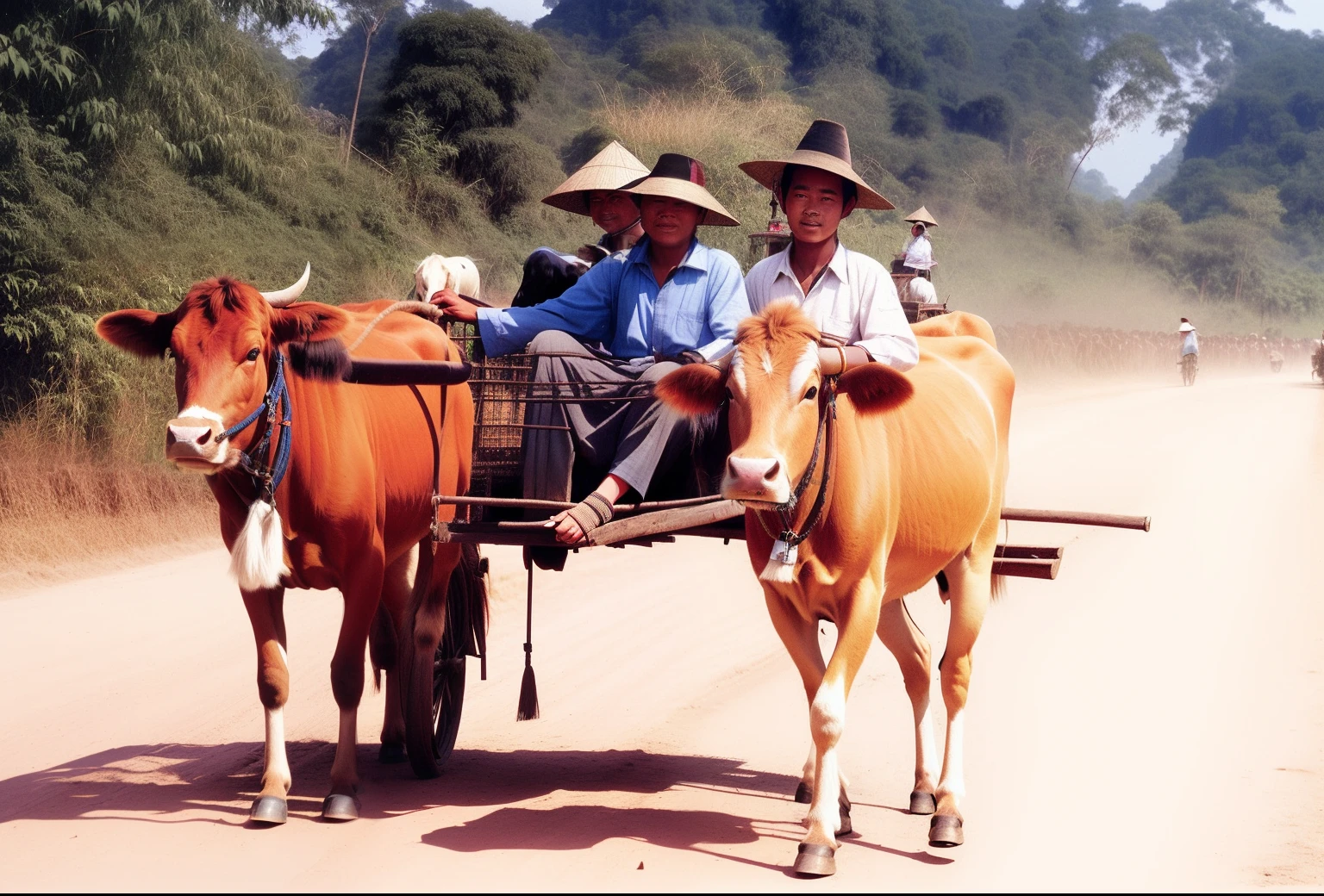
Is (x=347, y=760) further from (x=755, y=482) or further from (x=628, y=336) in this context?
(x=755, y=482)

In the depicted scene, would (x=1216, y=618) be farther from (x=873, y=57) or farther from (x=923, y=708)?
(x=873, y=57)

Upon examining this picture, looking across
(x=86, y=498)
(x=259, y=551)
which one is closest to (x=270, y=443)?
(x=259, y=551)

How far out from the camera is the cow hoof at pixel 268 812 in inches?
205

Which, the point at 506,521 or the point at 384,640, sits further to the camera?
the point at 384,640

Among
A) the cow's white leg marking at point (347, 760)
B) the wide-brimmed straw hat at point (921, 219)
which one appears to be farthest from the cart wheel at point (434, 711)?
the wide-brimmed straw hat at point (921, 219)

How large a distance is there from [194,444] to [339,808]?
156 centimetres

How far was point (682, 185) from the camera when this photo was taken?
5777 mm

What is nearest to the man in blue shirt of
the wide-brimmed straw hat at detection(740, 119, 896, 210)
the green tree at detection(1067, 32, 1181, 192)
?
the wide-brimmed straw hat at detection(740, 119, 896, 210)

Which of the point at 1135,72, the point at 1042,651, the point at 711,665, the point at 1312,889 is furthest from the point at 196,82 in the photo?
the point at 1135,72

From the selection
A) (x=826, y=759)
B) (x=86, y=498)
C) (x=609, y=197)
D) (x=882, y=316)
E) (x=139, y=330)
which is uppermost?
(x=609, y=197)

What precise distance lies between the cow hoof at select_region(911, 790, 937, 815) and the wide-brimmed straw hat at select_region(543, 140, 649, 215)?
3.29 m

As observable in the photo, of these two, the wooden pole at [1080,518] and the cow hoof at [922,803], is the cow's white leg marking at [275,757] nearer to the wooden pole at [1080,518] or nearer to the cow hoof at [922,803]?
the cow hoof at [922,803]

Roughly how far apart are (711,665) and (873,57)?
6304cm

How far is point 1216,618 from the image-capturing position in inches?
369
